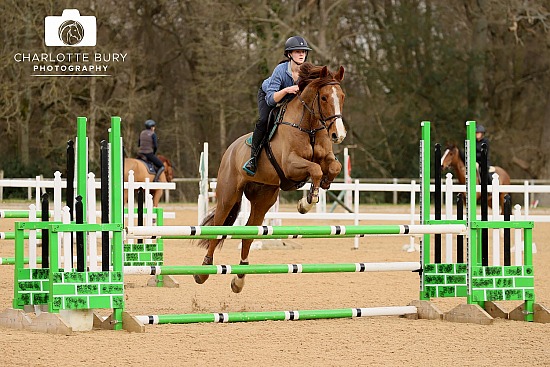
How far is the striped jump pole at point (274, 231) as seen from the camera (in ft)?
21.5

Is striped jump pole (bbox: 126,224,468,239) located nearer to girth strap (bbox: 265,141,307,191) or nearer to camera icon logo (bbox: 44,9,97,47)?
girth strap (bbox: 265,141,307,191)

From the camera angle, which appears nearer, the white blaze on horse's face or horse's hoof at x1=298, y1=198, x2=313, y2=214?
the white blaze on horse's face

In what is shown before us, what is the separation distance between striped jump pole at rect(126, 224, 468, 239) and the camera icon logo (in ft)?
68.5

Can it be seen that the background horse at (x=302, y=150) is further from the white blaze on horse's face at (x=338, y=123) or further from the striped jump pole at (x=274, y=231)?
the striped jump pole at (x=274, y=231)

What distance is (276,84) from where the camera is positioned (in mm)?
8258

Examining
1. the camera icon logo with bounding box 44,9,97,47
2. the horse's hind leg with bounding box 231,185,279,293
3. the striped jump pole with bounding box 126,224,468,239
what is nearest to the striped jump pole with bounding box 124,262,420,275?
the striped jump pole with bounding box 126,224,468,239

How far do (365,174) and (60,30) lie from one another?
11028mm

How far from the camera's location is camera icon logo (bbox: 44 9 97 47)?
26984 millimetres

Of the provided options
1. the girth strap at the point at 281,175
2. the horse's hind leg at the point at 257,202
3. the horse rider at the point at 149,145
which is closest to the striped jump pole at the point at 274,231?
the girth strap at the point at 281,175

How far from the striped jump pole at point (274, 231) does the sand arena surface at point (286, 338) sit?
708 mm

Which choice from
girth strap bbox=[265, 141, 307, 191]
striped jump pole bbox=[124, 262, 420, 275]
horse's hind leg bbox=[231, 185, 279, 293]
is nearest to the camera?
striped jump pole bbox=[124, 262, 420, 275]

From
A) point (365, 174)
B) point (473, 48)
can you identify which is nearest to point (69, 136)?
point (365, 174)

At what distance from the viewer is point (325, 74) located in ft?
25.6

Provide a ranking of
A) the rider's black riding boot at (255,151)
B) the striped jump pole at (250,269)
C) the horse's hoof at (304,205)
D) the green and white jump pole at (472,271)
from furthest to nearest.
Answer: the rider's black riding boot at (255,151), the horse's hoof at (304,205), the green and white jump pole at (472,271), the striped jump pole at (250,269)
